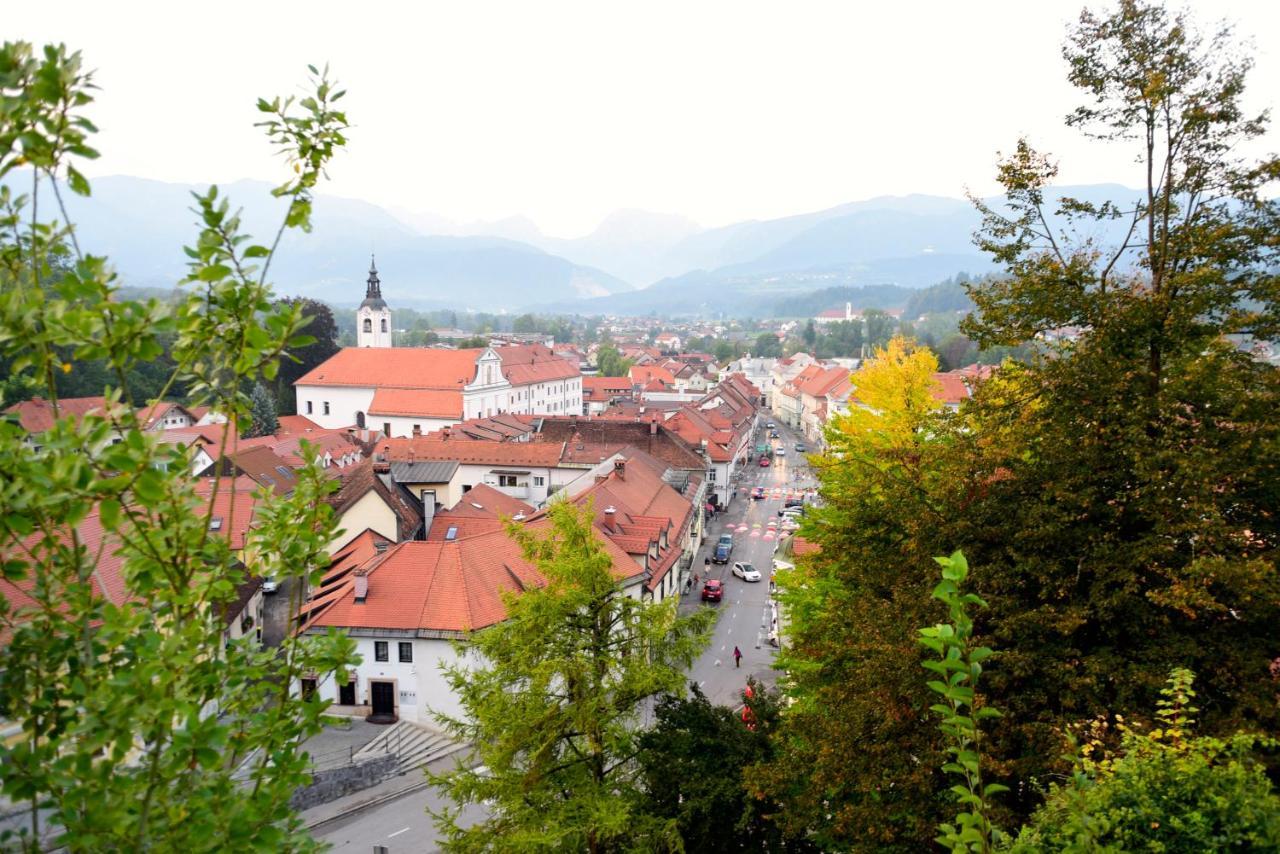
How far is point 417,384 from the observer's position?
8094 cm

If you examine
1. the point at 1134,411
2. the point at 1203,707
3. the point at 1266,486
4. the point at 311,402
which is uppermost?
the point at 1134,411

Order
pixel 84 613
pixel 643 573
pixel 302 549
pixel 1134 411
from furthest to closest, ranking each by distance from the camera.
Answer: pixel 643 573
pixel 1134 411
pixel 302 549
pixel 84 613

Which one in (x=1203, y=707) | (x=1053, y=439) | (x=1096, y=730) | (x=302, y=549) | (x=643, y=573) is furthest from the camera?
(x=643, y=573)

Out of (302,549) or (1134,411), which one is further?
(1134,411)

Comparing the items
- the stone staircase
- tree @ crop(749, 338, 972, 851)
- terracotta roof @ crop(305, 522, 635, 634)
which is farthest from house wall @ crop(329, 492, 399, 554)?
tree @ crop(749, 338, 972, 851)

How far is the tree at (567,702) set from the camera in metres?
12.3

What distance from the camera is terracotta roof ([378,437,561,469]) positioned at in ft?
144

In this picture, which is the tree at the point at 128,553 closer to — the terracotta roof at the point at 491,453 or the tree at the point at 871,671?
the tree at the point at 871,671

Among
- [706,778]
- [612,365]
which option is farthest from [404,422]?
[612,365]

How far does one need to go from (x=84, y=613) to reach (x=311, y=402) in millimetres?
86834

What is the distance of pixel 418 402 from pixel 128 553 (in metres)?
78.7

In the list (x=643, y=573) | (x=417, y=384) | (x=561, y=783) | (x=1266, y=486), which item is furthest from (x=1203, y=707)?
(x=417, y=384)

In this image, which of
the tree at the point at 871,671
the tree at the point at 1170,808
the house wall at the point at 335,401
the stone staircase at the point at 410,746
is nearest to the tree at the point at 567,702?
the tree at the point at 871,671

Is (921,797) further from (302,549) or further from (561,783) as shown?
(302,549)
